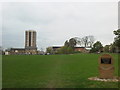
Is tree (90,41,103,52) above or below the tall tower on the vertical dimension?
below

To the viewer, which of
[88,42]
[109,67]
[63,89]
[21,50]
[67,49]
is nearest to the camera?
[63,89]

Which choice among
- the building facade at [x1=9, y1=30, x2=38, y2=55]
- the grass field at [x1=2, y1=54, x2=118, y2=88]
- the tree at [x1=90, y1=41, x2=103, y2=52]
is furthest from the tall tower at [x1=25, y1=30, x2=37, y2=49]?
the grass field at [x1=2, y1=54, x2=118, y2=88]

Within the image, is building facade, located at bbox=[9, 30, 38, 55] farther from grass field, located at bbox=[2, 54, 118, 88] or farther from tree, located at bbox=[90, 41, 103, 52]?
grass field, located at bbox=[2, 54, 118, 88]

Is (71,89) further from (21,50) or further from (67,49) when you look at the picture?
(21,50)

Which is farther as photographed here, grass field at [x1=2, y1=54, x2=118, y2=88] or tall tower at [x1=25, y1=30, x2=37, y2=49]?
tall tower at [x1=25, y1=30, x2=37, y2=49]

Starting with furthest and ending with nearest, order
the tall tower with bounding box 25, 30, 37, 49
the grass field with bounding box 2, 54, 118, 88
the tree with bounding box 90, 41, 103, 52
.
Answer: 1. the tall tower with bounding box 25, 30, 37, 49
2. the tree with bounding box 90, 41, 103, 52
3. the grass field with bounding box 2, 54, 118, 88

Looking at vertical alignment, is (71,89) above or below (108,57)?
below

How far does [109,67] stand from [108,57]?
1.93 ft

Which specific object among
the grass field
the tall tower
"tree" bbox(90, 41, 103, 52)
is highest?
the tall tower

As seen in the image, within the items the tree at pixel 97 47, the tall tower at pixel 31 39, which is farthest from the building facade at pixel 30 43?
the tree at pixel 97 47

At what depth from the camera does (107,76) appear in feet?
41.3

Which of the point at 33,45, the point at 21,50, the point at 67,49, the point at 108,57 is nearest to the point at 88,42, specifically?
the point at 67,49

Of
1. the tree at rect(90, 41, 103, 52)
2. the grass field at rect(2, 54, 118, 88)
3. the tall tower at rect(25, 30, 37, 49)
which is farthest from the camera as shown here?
the tall tower at rect(25, 30, 37, 49)

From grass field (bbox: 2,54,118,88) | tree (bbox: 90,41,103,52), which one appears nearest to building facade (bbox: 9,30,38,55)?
tree (bbox: 90,41,103,52)
